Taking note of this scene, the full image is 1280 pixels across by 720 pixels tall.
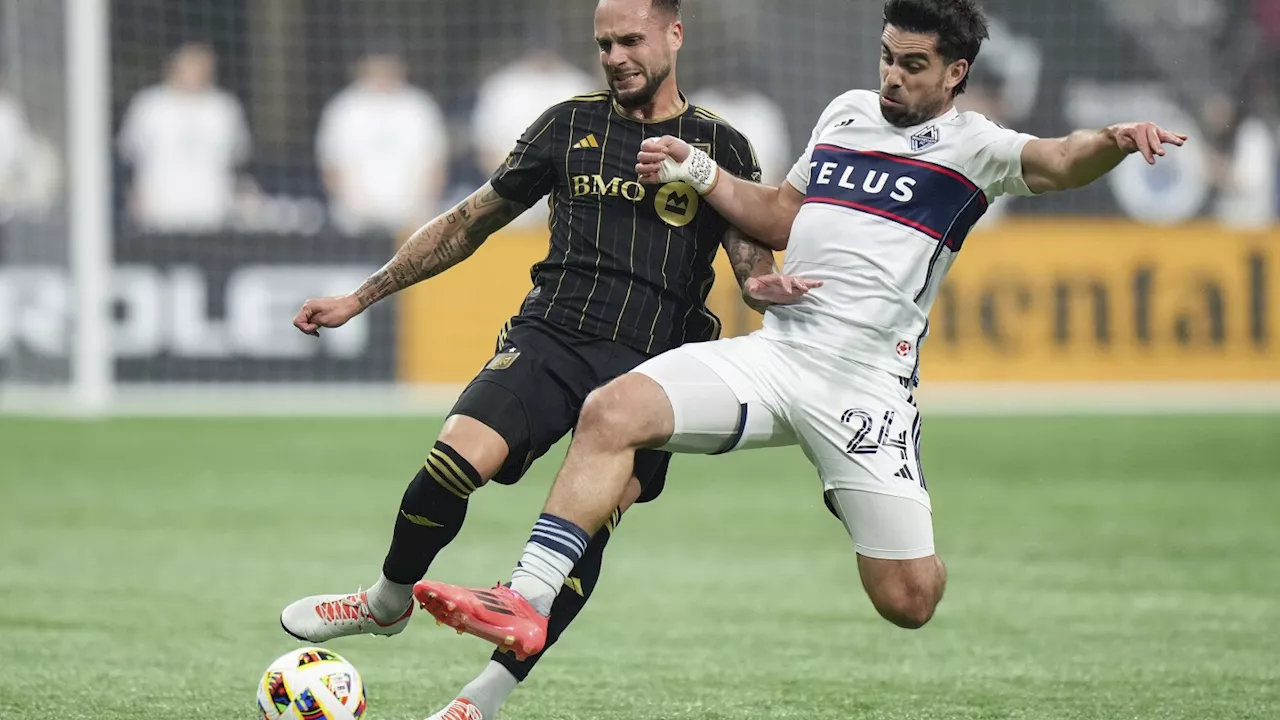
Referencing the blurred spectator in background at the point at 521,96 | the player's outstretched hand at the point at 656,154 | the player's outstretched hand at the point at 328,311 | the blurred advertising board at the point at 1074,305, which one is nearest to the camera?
the player's outstretched hand at the point at 656,154

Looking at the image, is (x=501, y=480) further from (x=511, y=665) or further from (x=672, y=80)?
(x=672, y=80)

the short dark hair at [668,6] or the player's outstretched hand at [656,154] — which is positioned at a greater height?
the short dark hair at [668,6]

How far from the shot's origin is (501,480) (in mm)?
5602

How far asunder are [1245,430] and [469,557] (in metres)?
7.37

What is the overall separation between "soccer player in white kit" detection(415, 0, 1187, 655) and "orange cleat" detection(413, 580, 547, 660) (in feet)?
2.47

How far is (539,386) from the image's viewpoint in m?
5.52

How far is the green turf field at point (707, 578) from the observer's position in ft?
20.4

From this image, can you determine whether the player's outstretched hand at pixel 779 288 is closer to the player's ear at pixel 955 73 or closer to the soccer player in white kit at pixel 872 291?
the soccer player in white kit at pixel 872 291

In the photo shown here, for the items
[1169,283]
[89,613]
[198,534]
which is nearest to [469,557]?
[198,534]

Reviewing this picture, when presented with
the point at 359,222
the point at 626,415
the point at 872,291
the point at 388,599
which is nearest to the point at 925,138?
the point at 872,291

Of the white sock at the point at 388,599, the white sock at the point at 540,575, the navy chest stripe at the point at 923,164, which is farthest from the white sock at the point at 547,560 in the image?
the navy chest stripe at the point at 923,164

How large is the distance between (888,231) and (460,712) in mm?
1878

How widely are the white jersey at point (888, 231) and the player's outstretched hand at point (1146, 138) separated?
1.66ft

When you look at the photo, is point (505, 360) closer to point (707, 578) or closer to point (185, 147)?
point (707, 578)
